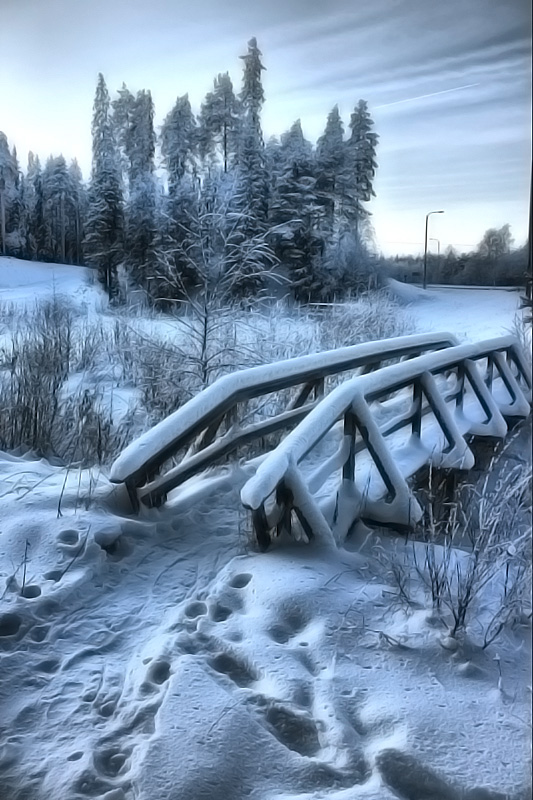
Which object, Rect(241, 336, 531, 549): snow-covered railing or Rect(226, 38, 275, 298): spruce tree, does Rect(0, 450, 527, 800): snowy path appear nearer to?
Rect(241, 336, 531, 549): snow-covered railing

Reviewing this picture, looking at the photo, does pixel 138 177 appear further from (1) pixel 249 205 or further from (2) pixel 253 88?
(2) pixel 253 88

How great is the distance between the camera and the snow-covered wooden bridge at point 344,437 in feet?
5.07

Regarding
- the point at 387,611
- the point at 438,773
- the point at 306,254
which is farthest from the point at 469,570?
the point at 306,254

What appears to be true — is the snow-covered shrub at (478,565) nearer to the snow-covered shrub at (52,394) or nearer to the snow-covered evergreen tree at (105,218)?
the snow-covered shrub at (52,394)

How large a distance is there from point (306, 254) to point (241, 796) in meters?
1.82

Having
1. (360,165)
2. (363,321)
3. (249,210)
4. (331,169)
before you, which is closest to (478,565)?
(363,321)

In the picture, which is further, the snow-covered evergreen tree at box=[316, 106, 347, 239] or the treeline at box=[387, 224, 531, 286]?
the snow-covered evergreen tree at box=[316, 106, 347, 239]

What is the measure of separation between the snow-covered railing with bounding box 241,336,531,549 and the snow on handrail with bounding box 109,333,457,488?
14 cm

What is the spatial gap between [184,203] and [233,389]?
1087 millimetres

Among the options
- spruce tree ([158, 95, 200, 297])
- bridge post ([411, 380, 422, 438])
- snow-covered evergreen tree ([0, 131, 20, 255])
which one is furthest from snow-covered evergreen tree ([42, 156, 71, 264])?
bridge post ([411, 380, 422, 438])

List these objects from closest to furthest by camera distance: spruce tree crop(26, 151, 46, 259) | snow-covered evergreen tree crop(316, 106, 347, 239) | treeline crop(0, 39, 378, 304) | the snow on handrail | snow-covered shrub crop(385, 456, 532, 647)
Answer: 1. snow-covered shrub crop(385, 456, 532, 647)
2. the snow on handrail
3. snow-covered evergreen tree crop(316, 106, 347, 239)
4. treeline crop(0, 39, 378, 304)
5. spruce tree crop(26, 151, 46, 259)

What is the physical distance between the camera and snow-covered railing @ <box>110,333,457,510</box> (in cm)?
174

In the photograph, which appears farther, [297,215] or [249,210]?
[249,210]

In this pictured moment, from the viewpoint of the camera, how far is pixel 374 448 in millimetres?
1699
